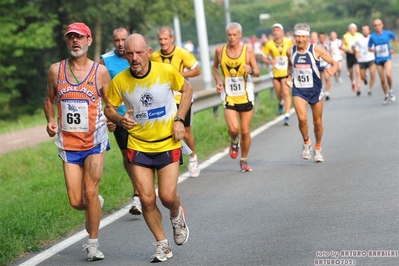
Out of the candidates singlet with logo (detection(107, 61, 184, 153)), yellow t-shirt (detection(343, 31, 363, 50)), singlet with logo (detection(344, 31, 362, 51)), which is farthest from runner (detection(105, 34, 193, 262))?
yellow t-shirt (detection(343, 31, 363, 50))

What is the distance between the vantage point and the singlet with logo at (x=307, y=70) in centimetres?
1450

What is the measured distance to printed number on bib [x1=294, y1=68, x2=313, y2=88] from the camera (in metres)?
14.5

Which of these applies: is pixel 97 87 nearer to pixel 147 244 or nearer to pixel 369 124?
pixel 147 244

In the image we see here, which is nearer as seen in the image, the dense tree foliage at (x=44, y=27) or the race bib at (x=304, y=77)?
the race bib at (x=304, y=77)

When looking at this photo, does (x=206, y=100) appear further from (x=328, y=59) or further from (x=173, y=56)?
(x=173, y=56)

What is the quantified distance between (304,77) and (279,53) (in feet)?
25.2

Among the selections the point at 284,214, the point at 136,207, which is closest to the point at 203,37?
the point at 136,207

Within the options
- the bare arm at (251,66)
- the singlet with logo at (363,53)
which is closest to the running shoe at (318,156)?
the bare arm at (251,66)

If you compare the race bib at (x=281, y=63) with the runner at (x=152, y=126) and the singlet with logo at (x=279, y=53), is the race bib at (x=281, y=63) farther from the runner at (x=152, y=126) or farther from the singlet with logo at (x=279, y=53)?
the runner at (x=152, y=126)

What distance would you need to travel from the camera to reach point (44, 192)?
13203mm

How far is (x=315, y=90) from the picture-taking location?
47.7 feet

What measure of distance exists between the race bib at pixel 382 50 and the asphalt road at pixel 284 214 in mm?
7481

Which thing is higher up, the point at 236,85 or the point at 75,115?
the point at 75,115

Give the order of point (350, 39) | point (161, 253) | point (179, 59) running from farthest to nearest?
point (350, 39)
point (179, 59)
point (161, 253)
